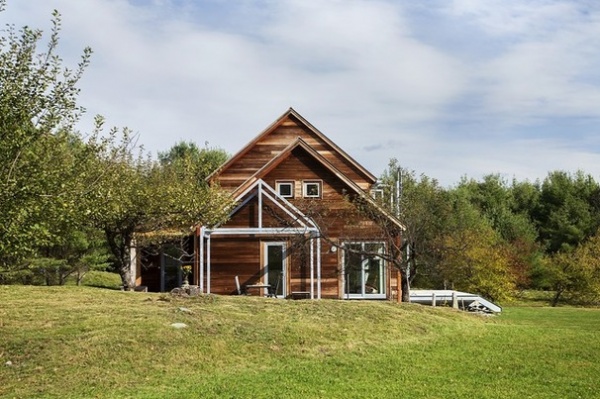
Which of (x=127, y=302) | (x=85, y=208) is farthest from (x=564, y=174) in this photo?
(x=85, y=208)

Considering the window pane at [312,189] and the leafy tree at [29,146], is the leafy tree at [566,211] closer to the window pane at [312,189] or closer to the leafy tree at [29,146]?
the window pane at [312,189]

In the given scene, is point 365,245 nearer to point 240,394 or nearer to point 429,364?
point 429,364

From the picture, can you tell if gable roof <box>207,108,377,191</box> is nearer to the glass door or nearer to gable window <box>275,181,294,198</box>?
gable window <box>275,181,294,198</box>

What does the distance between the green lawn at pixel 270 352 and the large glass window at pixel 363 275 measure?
7.55 metres

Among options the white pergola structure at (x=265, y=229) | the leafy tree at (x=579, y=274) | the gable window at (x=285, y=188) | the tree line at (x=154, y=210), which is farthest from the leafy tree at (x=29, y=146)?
the leafy tree at (x=579, y=274)

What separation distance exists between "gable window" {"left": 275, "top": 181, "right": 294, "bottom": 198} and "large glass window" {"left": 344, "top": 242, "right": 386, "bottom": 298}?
14.2 ft

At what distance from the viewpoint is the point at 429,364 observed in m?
14.1

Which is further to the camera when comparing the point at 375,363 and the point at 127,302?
the point at 127,302

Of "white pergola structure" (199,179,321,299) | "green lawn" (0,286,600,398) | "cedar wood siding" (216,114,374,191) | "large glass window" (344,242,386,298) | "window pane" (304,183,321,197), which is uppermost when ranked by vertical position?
"cedar wood siding" (216,114,374,191)

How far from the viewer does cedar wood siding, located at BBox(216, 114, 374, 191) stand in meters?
33.2

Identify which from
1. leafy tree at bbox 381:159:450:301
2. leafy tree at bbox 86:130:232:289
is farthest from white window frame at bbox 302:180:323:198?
leafy tree at bbox 86:130:232:289

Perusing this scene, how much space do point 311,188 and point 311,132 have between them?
500cm

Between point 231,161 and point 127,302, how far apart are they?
49.0ft

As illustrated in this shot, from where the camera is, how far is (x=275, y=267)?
89.6ft
